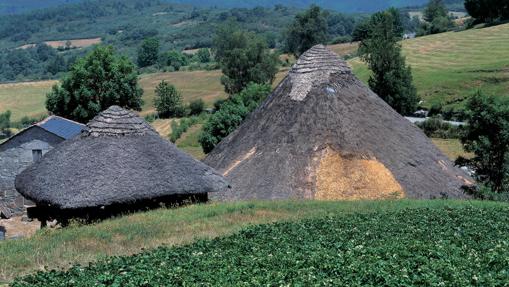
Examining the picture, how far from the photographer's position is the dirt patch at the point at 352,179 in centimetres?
3036

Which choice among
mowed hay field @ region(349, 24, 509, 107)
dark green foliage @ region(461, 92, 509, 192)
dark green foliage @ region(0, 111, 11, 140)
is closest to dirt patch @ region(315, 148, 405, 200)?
dark green foliage @ region(461, 92, 509, 192)

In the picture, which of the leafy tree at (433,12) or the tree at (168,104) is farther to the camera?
the leafy tree at (433,12)

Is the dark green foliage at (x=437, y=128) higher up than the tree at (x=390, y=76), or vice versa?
the tree at (x=390, y=76)

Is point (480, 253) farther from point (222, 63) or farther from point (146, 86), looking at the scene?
point (146, 86)

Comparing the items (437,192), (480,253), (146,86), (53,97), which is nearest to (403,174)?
(437,192)

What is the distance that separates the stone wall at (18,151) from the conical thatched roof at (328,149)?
1063cm

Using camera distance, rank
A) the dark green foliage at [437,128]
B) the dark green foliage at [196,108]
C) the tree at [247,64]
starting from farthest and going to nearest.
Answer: the dark green foliage at [196,108], the tree at [247,64], the dark green foliage at [437,128]

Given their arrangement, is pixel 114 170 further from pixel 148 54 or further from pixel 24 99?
pixel 148 54

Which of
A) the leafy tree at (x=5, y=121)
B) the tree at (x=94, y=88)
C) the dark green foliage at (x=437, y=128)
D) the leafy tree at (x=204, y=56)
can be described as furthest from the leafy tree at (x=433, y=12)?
the tree at (x=94, y=88)

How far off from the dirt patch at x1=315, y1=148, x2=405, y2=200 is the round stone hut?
528 cm

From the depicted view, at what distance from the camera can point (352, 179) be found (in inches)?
1209

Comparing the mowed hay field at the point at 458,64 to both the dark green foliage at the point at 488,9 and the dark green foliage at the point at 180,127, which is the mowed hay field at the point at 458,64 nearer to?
the dark green foliage at the point at 488,9

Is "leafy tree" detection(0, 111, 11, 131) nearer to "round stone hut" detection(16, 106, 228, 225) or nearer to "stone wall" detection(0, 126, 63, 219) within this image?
"stone wall" detection(0, 126, 63, 219)

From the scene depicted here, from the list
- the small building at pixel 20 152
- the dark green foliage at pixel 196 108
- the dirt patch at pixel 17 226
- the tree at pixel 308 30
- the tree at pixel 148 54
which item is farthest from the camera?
the tree at pixel 148 54
